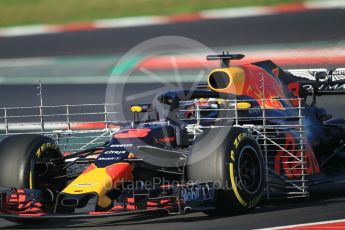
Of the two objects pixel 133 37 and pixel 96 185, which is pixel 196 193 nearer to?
pixel 96 185

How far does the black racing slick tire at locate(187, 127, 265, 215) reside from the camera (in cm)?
806

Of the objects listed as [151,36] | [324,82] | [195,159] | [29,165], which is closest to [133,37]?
[151,36]

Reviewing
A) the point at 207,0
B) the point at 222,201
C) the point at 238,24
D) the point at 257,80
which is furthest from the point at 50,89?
the point at 222,201

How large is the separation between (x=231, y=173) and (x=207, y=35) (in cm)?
1277

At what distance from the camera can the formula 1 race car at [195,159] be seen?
7.99 m

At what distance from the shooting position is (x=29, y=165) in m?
8.57

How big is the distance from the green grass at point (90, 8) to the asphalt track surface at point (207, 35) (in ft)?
4.33

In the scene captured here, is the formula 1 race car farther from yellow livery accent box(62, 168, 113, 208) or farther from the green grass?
the green grass

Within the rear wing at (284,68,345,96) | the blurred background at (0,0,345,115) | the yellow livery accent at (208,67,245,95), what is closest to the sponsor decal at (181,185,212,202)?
the yellow livery accent at (208,67,245,95)

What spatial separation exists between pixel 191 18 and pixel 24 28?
506 centimetres

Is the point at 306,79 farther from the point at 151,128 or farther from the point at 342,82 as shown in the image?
the point at 151,128

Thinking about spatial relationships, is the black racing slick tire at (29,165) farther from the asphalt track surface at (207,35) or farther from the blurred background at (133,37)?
the asphalt track surface at (207,35)

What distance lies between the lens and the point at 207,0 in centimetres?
2348

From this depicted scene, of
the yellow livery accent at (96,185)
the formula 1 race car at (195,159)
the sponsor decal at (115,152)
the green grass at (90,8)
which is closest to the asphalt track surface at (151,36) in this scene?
the green grass at (90,8)
